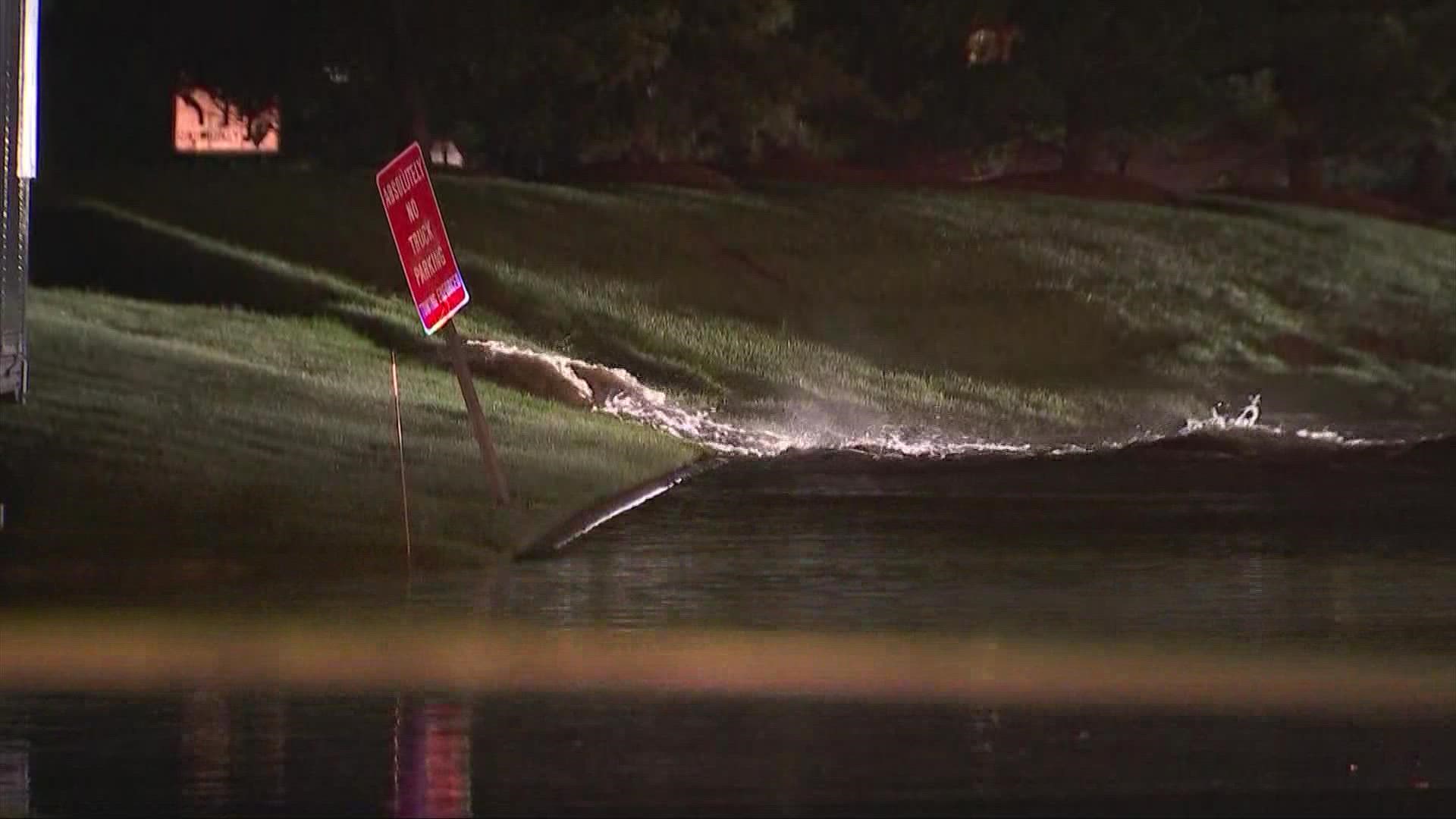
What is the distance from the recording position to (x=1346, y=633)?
43.5 ft

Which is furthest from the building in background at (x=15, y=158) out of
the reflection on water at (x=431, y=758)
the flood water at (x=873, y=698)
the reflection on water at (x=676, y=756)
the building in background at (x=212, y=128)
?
the building in background at (x=212, y=128)

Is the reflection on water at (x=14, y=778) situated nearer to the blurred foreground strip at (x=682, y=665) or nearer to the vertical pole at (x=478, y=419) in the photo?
the blurred foreground strip at (x=682, y=665)

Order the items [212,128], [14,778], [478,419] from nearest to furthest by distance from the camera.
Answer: [14,778] < [478,419] < [212,128]

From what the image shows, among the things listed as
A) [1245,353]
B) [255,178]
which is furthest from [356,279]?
[1245,353]

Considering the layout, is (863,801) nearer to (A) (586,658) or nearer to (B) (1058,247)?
(A) (586,658)

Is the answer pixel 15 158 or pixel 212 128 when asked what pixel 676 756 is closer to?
pixel 15 158

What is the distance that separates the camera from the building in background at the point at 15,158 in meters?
12.8

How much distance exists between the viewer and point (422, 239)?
1642 cm

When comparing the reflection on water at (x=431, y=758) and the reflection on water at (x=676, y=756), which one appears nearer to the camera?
the reflection on water at (x=431, y=758)

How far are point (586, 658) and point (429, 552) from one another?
3.82m

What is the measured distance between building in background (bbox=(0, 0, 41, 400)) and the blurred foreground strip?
155 centimetres

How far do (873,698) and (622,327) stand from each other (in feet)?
63.6

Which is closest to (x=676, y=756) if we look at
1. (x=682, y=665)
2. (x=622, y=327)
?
(x=682, y=665)

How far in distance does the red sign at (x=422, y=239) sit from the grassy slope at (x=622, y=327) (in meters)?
1.35
